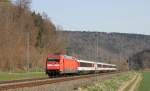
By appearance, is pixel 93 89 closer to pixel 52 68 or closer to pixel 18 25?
pixel 52 68

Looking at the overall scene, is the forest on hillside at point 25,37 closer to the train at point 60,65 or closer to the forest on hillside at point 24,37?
the forest on hillside at point 24,37

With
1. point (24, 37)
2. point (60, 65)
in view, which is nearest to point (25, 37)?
point (24, 37)

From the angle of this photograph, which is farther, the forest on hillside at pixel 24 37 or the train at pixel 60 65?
the forest on hillside at pixel 24 37

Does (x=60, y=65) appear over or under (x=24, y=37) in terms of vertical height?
under

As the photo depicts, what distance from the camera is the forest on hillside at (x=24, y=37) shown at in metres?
100

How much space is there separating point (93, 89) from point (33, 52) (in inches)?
3209

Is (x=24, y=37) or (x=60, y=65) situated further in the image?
(x=24, y=37)

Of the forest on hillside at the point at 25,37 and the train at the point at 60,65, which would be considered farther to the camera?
the forest on hillside at the point at 25,37

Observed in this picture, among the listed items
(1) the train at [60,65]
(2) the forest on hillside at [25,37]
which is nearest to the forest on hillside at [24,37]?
(2) the forest on hillside at [25,37]

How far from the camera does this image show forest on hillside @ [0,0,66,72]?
10031cm

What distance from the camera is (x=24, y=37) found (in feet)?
400

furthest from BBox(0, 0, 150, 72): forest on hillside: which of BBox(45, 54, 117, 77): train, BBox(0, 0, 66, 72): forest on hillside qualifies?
BBox(45, 54, 117, 77): train

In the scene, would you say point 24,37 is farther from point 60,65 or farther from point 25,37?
point 60,65

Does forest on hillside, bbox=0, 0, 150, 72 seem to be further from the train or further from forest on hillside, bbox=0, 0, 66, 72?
the train
